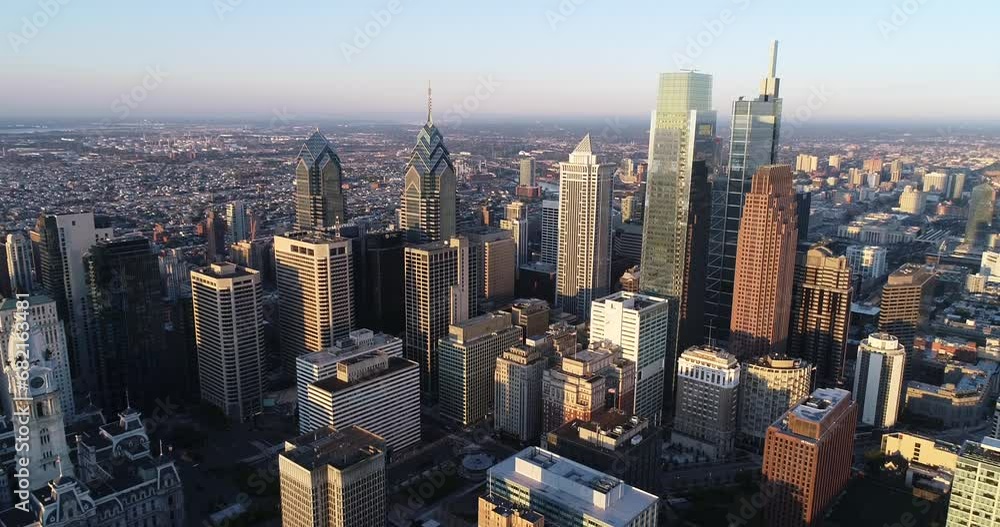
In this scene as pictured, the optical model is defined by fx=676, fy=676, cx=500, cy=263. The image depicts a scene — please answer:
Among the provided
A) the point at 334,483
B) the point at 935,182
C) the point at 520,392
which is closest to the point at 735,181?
the point at 520,392

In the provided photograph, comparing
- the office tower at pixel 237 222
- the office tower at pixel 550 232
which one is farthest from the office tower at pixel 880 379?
the office tower at pixel 237 222

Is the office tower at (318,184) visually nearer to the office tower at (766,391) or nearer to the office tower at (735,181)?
the office tower at (735,181)

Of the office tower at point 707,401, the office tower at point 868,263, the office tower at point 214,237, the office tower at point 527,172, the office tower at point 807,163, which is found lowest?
the office tower at point 707,401

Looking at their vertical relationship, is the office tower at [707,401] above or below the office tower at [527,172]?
below

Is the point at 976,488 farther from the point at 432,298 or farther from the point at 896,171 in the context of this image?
the point at 896,171

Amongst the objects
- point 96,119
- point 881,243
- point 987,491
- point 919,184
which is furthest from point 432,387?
point 919,184

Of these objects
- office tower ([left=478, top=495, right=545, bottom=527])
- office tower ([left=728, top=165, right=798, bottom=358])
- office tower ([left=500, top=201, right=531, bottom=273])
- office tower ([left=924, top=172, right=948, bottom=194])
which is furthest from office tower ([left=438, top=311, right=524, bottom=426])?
office tower ([left=924, top=172, right=948, bottom=194])
